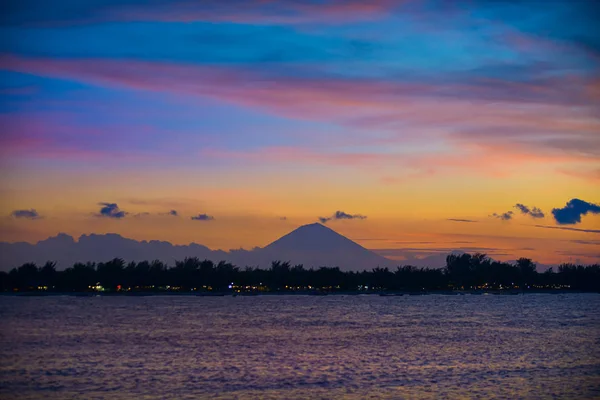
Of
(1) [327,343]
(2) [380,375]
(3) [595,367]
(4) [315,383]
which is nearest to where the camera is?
(4) [315,383]

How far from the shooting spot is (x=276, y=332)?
9494cm

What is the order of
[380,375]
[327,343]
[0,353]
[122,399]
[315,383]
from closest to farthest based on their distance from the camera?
[122,399]
[315,383]
[380,375]
[0,353]
[327,343]

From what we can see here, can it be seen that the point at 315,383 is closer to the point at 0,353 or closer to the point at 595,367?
the point at 595,367

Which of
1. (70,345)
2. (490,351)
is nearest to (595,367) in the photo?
(490,351)

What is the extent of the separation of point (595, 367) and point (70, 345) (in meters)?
49.6

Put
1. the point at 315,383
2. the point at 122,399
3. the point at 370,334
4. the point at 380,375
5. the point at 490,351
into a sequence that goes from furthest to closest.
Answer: the point at 370,334, the point at 490,351, the point at 380,375, the point at 315,383, the point at 122,399

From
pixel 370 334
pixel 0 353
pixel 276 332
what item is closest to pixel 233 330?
pixel 276 332

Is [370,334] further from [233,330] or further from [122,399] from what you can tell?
[122,399]

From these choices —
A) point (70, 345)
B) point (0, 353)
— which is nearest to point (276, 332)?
point (70, 345)

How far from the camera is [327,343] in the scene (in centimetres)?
7862

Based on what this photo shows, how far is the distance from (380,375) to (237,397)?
13754 millimetres

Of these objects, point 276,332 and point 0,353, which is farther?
point 276,332

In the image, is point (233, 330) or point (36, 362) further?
point (233, 330)

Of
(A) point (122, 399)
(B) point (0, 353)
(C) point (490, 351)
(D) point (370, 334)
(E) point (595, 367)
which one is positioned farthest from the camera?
(D) point (370, 334)
